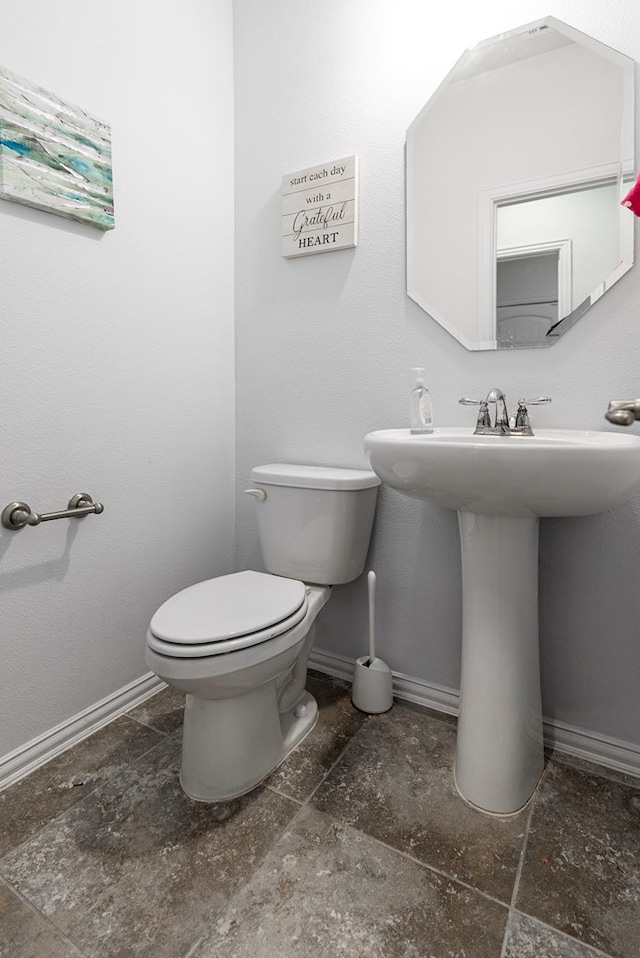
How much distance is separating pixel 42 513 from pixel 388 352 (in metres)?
1.07

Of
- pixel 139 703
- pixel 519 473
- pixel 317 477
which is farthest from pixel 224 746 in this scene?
pixel 519 473

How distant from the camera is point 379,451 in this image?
1.07 metres

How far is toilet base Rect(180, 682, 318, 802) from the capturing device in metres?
1.19

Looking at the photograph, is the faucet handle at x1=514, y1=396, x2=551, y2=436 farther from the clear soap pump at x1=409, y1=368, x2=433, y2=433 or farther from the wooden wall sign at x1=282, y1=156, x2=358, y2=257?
the wooden wall sign at x1=282, y1=156, x2=358, y2=257

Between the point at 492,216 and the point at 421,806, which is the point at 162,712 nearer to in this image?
the point at 421,806

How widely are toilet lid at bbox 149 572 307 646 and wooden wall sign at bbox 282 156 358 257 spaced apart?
107cm

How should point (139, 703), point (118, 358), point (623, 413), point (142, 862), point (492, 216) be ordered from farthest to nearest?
1. point (139, 703)
2. point (118, 358)
3. point (492, 216)
4. point (142, 862)
5. point (623, 413)

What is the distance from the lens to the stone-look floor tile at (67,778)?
1125mm

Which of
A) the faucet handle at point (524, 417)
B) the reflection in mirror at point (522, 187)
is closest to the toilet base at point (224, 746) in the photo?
the faucet handle at point (524, 417)

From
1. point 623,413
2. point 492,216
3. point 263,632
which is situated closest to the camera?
point 623,413

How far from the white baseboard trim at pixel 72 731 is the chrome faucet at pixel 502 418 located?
127cm

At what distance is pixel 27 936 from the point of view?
0.88 meters

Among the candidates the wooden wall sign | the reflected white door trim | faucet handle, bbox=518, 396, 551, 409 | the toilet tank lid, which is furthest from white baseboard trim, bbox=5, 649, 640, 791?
the wooden wall sign

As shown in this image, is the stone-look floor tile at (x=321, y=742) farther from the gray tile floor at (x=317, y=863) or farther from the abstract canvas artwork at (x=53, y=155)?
the abstract canvas artwork at (x=53, y=155)
